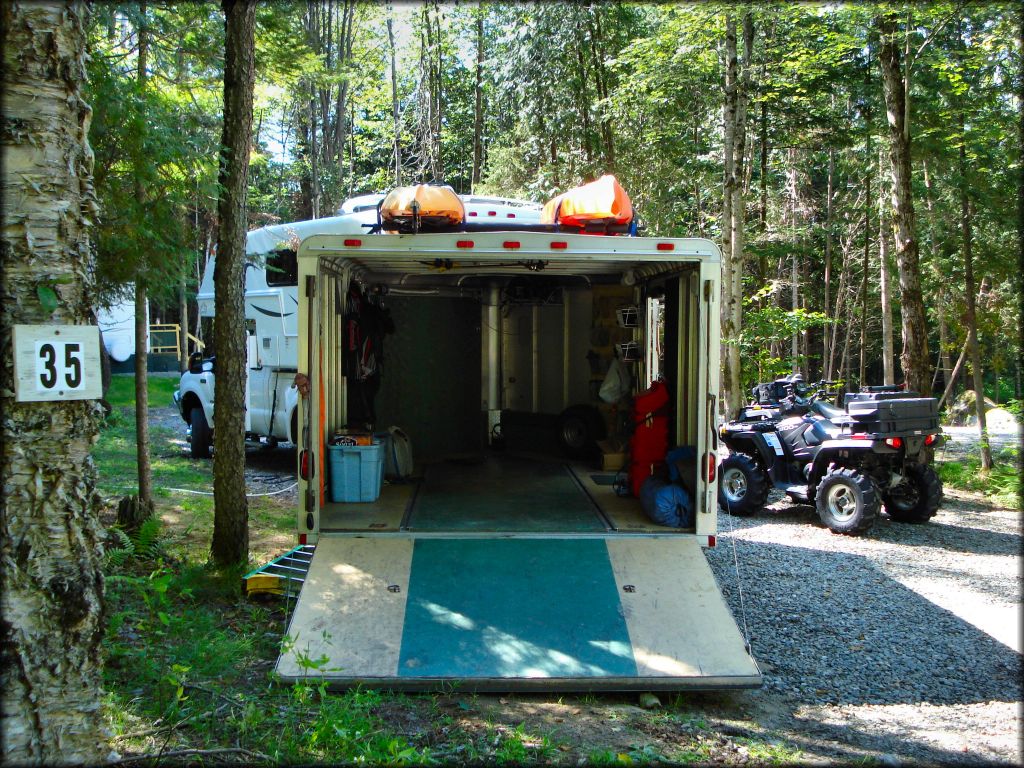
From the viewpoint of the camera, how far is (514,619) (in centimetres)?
491

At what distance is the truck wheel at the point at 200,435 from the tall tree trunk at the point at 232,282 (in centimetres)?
618

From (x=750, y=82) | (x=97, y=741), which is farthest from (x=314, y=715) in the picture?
(x=750, y=82)

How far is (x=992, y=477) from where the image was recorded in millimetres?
11273

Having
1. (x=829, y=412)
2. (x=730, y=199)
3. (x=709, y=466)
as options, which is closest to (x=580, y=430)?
(x=829, y=412)

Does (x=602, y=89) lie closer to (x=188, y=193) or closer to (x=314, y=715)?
(x=188, y=193)

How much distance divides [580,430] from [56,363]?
6933mm

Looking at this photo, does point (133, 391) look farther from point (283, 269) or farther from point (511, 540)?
point (511, 540)

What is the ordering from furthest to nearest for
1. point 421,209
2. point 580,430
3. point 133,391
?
point 133,391, point 580,430, point 421,209

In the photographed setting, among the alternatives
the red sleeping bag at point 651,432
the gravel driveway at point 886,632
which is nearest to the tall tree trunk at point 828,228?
the gravel driveway at point 886,632

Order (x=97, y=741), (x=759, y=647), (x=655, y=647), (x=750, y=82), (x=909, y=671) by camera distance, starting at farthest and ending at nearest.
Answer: (x=750, y=82)
(x=759, y=647)
(x=909, y=671)
(x=655, y=647)
(x=97, y=741)

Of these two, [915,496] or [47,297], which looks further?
[915,496]

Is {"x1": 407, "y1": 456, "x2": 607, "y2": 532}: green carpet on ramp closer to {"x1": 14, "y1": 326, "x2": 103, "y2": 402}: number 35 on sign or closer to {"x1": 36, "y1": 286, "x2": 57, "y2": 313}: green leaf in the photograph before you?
{"x1": 14, "y1": 326, "x2": 103, "y2": 402}: number 35 on sign

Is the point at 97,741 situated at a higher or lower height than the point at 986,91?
lower

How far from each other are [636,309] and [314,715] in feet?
17.2
